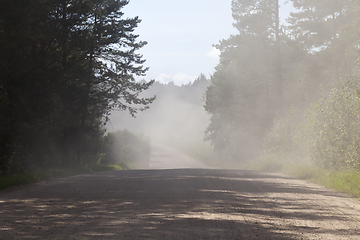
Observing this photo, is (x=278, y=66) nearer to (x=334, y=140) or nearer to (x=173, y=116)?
(x=334, y=140)

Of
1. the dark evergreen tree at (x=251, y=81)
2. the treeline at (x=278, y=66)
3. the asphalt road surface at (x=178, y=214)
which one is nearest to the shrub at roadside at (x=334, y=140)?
the asphalt road surface at (x=178, y=214)

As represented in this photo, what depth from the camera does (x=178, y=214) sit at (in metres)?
6.79

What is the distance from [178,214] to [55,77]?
12.6 metres

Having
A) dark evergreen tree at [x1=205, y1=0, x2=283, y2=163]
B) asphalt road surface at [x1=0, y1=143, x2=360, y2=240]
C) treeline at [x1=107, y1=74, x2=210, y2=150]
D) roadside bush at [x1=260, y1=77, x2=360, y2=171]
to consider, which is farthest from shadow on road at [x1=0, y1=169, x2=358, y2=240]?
treeline at [x1=107, y1=74, x2=210, y2=150]

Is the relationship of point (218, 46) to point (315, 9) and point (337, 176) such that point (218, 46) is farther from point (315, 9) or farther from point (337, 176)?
point (337, 176)

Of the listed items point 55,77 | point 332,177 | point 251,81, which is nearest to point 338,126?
point 332,177

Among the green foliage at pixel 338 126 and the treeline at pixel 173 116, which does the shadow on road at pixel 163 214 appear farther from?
the treeline at pixel 173 116

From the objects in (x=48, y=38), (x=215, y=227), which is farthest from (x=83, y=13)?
(x=215, y=227)

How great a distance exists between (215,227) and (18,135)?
12.8m

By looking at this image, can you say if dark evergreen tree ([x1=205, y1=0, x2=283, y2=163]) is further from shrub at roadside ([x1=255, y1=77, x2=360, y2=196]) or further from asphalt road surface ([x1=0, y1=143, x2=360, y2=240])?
asphalt road surface ([x1=0, y1=143, x2=360, y2=240])

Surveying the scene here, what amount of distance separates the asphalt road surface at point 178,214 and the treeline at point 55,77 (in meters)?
6.28

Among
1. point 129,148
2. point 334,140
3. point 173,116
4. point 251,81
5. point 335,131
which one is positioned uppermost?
point 173,116

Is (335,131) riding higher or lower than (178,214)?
higher

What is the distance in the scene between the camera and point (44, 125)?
1727cm
